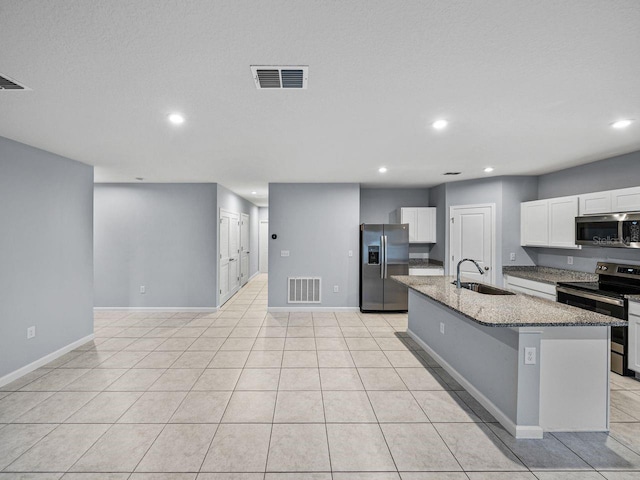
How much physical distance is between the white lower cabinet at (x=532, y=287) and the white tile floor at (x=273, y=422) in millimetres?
1121

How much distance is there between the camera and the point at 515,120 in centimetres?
251

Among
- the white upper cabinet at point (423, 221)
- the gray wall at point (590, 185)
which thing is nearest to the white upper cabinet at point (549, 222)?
the gray wall at point (590, 185)

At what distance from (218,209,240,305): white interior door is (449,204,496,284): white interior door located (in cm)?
464

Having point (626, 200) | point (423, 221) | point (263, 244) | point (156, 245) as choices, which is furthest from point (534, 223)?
point (263, 244)

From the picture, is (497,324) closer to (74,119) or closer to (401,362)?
(401,362)

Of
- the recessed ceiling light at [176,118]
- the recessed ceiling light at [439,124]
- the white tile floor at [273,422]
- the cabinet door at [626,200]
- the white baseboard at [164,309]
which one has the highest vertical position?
the recessed ceiling light at [439,124]

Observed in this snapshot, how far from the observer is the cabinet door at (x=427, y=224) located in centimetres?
599

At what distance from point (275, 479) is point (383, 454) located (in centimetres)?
75

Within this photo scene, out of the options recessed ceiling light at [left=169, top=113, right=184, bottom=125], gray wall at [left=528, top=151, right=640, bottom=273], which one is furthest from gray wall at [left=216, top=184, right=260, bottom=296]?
gray wall at [left=528, top=151, right=640, bottom=273]

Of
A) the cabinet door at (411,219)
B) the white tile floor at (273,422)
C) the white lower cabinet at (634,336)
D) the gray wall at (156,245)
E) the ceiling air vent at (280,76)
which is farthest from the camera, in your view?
the cabinet door at (411,219)

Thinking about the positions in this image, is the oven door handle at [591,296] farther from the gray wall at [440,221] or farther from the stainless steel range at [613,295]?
the gray wall at [440,221]

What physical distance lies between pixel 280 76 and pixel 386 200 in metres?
4.94

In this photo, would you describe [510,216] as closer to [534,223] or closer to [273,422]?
[534,223]

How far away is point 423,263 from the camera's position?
5922 mm
